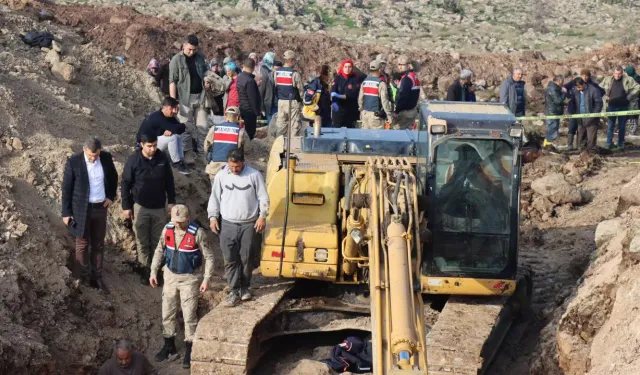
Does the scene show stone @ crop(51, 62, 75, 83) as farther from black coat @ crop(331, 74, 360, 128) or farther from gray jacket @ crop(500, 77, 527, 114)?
gray jacket @ crop(500, 77, 527, 114)

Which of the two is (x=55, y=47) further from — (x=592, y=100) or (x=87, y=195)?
(x=592, y=100)

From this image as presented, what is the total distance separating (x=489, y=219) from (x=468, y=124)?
3.29 ft

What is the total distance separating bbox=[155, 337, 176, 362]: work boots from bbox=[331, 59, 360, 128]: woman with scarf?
21.0 ft

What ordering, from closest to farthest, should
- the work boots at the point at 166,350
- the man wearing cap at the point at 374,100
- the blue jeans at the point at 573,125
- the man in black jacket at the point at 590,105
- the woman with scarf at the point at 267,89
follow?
the work boots at the point at 166,350
the man wearing cap at the point at 374,100
the woman with scarf at the point at 267,89
the man in black jacket at the point at 590,105
the blue jeans at the point at 573,125

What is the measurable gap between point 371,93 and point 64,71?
16.1ft

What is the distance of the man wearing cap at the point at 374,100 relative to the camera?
1507 centimetres

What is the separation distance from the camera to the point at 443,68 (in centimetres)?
2591

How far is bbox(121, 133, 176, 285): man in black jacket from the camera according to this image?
10.9 metres

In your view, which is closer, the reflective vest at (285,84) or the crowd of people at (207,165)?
the crowd of people at (207,165)

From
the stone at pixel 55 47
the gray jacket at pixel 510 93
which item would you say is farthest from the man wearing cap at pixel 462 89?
the stone at pixel 55 47

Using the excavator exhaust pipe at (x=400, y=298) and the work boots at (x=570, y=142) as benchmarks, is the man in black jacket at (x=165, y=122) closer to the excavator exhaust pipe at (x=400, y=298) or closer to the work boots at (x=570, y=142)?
the excavator exhaust pipe at (x=400, y=298)

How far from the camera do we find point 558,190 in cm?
1553

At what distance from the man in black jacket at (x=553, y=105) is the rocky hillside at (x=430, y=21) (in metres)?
12.4

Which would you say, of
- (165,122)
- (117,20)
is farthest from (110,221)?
(117,20)
